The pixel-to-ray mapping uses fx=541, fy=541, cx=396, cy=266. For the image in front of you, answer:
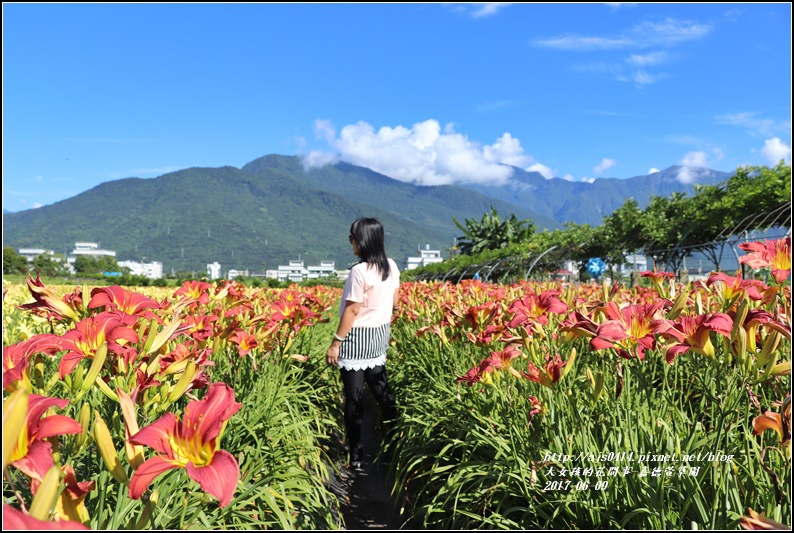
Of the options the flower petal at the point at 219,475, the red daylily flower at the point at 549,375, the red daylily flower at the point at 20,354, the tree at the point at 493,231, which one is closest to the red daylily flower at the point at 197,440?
the flower petal at the point at 219,475

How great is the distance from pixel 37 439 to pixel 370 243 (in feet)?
7.55

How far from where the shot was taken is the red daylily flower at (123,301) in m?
1.79

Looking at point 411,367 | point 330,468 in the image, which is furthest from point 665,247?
point 330,468

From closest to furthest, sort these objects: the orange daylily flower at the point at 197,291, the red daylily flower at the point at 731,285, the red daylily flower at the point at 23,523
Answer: the red daylily flower at the point at 23,523 < the red daylily flower at the point at 731,285 < the orange daylily flower at the point at 197,291

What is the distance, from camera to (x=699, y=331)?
1331mm

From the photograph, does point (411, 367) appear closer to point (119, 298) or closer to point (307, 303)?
point (307, 303)

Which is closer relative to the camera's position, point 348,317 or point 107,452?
point 107,452

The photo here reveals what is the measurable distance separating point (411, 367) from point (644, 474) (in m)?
2.42

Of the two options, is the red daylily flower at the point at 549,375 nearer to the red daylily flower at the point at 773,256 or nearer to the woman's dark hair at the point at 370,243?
the red daylily flower at the point at 773,256

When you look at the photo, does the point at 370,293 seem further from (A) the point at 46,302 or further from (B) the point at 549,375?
(A) the point at 46,302

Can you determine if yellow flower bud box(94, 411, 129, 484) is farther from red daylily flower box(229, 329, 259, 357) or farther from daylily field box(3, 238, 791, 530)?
red daylily flower box(229, 329, 259, 357)

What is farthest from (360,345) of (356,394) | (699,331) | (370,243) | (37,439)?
(37,439)

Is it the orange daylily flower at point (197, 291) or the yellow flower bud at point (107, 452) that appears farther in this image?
the orange daylily flower at point (197, 291)

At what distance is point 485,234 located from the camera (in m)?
32.7
